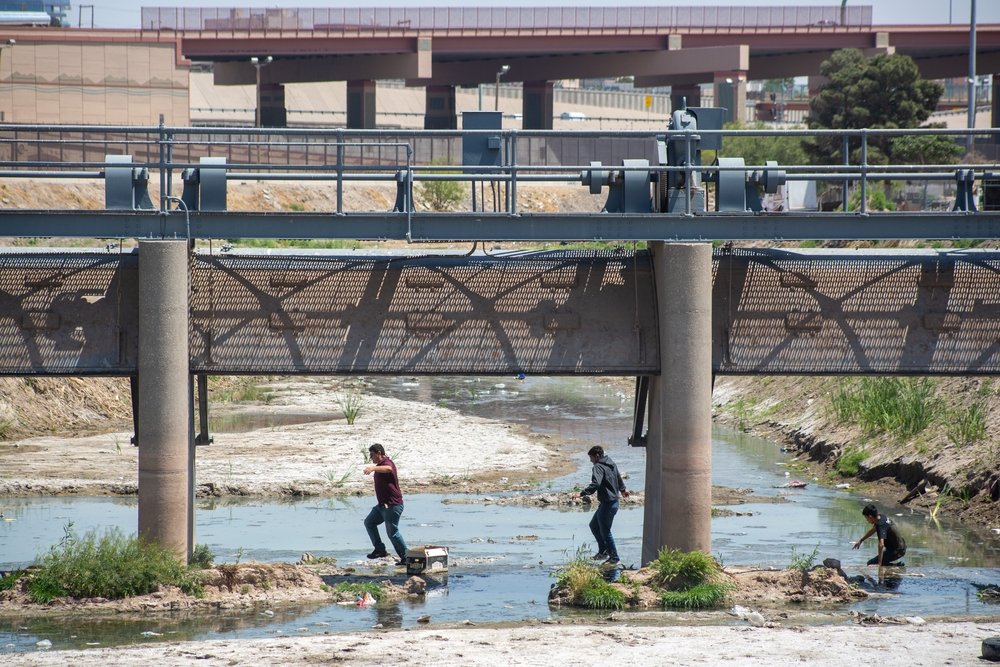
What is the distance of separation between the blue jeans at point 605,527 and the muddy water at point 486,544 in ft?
1.86

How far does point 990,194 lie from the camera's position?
19.9 m

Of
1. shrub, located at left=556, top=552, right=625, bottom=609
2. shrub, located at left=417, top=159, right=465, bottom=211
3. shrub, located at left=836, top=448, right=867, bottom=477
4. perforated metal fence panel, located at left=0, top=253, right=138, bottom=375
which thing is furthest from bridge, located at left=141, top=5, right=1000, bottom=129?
shrub, located at left=556, top=552, right=625, bottom=609

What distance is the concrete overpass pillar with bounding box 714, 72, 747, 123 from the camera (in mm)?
65812

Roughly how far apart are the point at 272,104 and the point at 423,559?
5784cm

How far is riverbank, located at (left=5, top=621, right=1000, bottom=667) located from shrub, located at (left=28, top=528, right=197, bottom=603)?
1.98 meters

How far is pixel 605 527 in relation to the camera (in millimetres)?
17328

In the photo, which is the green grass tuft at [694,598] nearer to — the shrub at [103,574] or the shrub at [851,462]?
the shrub at [103,574]

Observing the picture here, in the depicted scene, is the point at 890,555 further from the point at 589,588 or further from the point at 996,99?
the point at 996,99

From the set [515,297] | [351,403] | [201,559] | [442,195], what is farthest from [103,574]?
[442,195]

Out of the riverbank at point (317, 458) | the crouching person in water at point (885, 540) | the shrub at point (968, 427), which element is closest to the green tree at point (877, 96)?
the riverbank at point (317, 458)

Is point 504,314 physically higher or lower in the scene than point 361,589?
higher

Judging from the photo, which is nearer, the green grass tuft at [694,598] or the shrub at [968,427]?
the green grass tuft at [694,598]

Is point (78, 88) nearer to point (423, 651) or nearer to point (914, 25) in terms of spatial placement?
point (914, 25)

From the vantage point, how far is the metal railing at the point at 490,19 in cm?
6322
